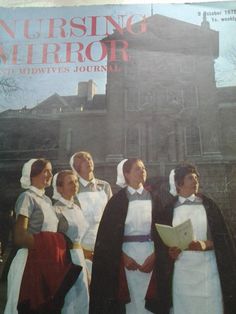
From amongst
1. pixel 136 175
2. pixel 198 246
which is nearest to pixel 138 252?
pixel 198 246

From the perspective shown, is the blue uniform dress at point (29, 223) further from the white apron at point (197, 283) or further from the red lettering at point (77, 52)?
the red lettering at point (77, 52)

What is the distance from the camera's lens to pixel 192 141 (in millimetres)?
2096

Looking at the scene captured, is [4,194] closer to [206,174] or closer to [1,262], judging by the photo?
[1,262]

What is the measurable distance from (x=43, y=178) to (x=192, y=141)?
0.93 meters

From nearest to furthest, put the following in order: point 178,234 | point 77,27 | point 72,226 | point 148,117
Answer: point 178,234, point 72,226, point 148,117, point 77,27

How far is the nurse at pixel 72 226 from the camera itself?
184 cm

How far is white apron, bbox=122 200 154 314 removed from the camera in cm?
184

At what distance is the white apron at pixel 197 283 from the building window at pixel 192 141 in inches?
17.7

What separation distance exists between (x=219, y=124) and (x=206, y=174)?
0.34 metres

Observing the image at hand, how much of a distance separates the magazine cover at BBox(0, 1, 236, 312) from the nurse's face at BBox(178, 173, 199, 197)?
0.17 metres

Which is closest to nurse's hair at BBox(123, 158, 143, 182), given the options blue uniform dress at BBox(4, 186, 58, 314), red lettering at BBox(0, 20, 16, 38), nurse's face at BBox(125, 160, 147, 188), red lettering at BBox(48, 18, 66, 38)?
nurse's face at BBox(125, 160, 147, 188)

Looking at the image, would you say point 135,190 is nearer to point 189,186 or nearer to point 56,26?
point 189,186

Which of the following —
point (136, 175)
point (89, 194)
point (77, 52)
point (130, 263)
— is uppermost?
point (77, 52)

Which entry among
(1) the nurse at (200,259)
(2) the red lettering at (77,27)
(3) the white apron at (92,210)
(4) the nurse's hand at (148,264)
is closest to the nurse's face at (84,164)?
(3) the white apron at (92,210)
